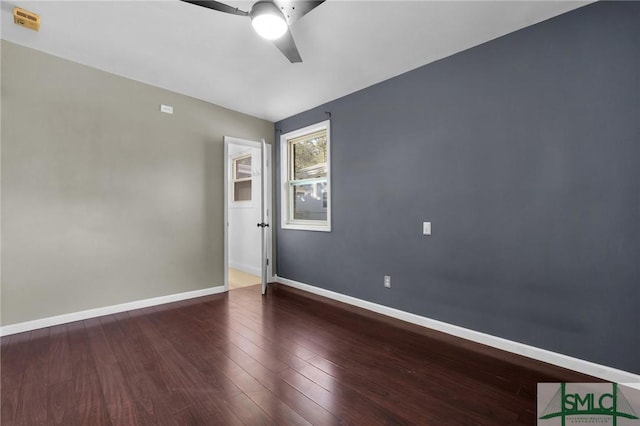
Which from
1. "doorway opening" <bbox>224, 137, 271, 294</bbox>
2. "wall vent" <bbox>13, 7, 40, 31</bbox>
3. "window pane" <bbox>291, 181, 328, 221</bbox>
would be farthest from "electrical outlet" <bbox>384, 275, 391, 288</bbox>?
"wall vent" <bbox>13, 7, 40, 31</bbox>

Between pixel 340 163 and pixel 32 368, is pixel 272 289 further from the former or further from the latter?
pixel 32 368

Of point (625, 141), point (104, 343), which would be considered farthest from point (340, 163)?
point (104, 343)

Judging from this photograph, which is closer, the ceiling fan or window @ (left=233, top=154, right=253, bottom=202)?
the ceiling fan

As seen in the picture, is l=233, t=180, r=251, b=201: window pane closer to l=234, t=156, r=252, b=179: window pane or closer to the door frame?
l=234, t=156, r=252, b=179: window pane

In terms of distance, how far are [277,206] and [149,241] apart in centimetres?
198

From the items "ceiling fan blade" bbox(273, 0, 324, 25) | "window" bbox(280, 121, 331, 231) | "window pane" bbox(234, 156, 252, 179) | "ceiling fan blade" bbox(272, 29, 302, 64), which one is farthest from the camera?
"window pane" bbox(234, 156, 252, 179)

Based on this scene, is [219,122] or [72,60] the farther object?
[219,122]

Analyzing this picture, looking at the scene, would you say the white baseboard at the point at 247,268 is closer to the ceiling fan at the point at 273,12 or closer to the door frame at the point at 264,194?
the door frame at the point at 264,194

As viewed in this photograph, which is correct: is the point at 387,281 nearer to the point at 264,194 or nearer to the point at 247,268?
the point at 264,194

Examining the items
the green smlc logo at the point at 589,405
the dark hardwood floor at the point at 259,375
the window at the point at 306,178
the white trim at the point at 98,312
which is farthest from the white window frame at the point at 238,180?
the green smlc logo at the point at 589,405

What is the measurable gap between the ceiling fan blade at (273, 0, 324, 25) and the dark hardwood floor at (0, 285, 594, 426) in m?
2.52

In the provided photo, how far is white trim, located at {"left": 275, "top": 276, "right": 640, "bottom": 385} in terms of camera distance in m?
1.94

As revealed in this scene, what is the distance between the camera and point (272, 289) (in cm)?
434

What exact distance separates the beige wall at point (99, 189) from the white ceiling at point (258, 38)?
14.0 inches
